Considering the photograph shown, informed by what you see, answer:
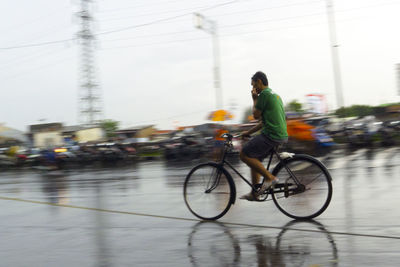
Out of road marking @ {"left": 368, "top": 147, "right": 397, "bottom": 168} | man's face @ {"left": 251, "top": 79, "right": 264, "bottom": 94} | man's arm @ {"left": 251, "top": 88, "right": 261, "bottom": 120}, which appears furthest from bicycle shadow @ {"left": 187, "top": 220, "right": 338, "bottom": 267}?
road marking @ {"left": 368, "top": 147, "right": 397, "bottom": 168}

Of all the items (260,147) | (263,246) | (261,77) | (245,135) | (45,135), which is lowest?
(263,246)

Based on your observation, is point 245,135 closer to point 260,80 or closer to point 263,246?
point 260,80

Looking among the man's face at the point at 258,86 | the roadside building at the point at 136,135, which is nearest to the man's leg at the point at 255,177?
the man's face at the point at 258,86

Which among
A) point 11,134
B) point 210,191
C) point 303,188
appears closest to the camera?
point 303,188

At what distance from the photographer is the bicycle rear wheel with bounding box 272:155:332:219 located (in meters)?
6.42

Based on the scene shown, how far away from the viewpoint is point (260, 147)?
6609 millimetres

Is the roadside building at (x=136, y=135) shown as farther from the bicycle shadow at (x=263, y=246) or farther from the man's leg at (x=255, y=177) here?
the bicycle shadow at (x=263, y=246)

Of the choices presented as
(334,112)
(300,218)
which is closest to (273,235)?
(300,218)

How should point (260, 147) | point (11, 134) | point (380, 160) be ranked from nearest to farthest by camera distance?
point (260, 147), point (380, 160), point (11, 134)

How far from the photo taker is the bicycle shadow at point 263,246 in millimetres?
4715

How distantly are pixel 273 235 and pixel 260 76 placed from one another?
2214 mm

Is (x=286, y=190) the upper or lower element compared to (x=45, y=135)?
lower

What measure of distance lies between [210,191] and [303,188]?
1.35 metres

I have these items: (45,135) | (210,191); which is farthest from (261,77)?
(45,135)
